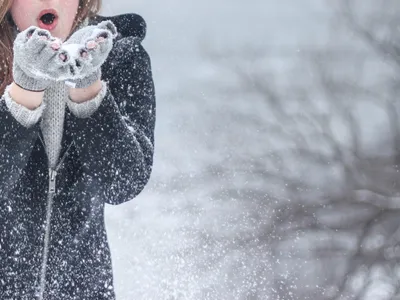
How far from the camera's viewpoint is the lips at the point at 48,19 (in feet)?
3.83

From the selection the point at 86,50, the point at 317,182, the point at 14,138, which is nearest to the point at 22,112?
the point at 14,138

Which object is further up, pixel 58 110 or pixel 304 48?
pixel 58 110

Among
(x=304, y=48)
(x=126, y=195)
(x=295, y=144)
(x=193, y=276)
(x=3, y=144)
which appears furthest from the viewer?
(x=304, y=48)

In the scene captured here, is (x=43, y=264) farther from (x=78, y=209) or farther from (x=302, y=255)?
(x=302, y=255)

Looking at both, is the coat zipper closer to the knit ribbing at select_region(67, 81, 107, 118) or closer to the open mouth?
the knit ribbing at select_region(67, 81, 107, 118)

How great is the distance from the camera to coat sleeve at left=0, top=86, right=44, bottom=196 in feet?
3.55

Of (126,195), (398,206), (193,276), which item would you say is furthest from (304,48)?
(126,195)

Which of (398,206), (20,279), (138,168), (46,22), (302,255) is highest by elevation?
(46,22)

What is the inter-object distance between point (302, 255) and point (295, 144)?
872 millimetres

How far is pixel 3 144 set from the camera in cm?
110

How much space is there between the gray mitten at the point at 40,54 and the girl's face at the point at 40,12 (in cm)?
17

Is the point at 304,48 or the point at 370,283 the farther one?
the point at 304,48

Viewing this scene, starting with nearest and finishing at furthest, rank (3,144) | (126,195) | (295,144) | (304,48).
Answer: (3,144) → (126,195) → (295,144) → (304,48)

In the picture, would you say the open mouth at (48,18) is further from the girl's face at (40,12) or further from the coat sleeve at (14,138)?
the coat sleeve at (14,138)
